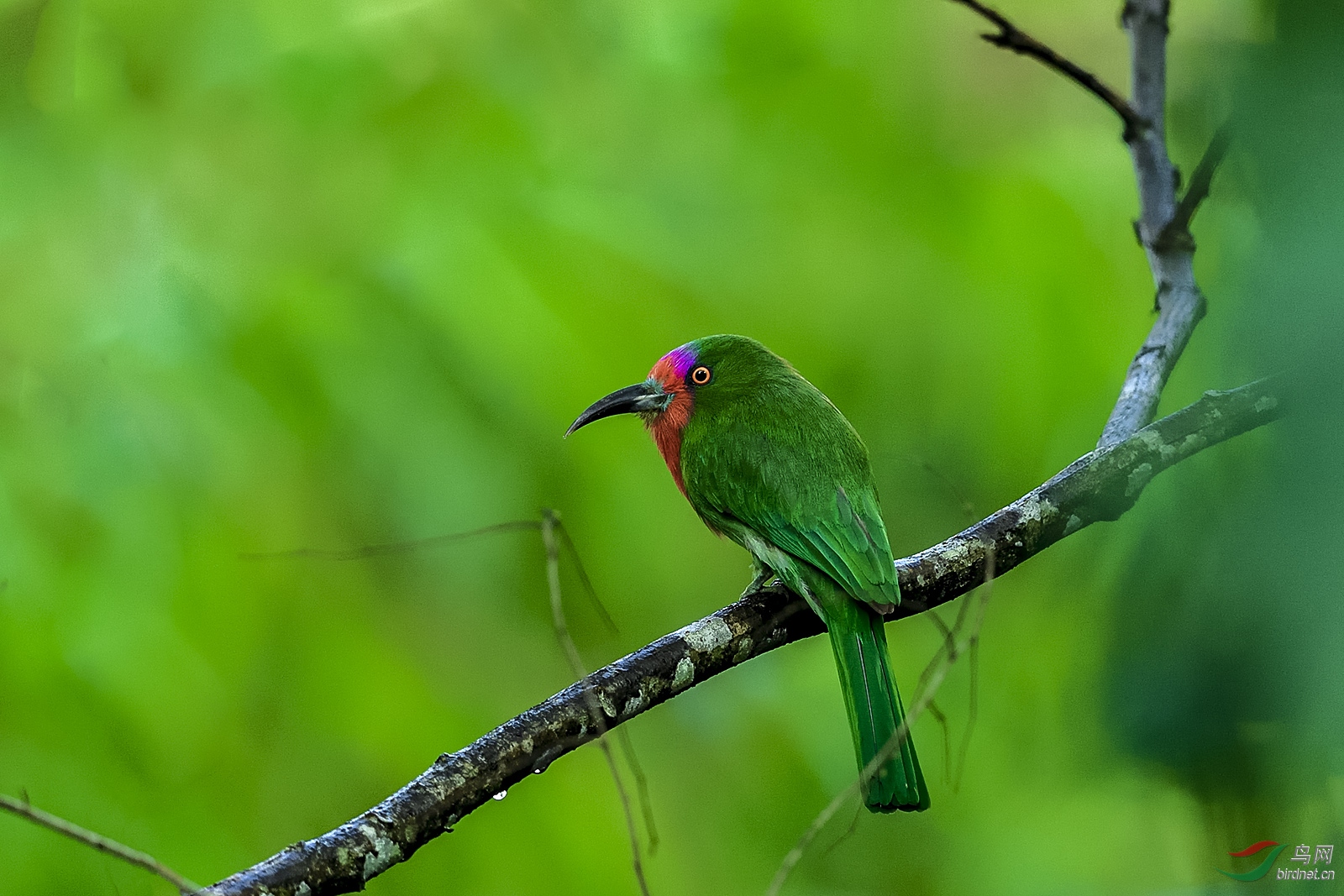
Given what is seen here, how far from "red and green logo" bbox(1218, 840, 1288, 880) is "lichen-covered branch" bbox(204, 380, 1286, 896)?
417 mm

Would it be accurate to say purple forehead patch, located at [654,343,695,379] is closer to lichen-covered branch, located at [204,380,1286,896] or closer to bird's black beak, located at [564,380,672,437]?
bird's black beak, located at [564,380,672,437]

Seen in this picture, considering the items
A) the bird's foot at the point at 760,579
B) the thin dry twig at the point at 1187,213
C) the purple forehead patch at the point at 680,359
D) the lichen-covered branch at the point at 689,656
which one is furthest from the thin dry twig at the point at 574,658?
the purple forehead patch at the point at 680,359

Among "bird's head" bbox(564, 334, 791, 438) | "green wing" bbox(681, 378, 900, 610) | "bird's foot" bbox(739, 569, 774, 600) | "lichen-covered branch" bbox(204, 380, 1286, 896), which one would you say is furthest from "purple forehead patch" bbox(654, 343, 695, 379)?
"lichen-covered branch" bbox(204, 380, 1286, 896)

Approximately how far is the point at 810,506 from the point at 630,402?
675 mm

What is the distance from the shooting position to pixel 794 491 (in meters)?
2.35

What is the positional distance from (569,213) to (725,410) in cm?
95

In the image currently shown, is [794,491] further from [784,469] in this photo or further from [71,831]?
[71,831]

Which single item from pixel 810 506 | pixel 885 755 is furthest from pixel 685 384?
pixel 885 755

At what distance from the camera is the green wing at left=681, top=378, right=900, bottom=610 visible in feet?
6.94

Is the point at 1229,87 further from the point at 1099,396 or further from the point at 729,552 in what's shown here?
the point at 729,552

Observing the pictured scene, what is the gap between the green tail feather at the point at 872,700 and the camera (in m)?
1.92

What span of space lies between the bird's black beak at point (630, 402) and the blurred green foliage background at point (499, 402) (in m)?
0.27
